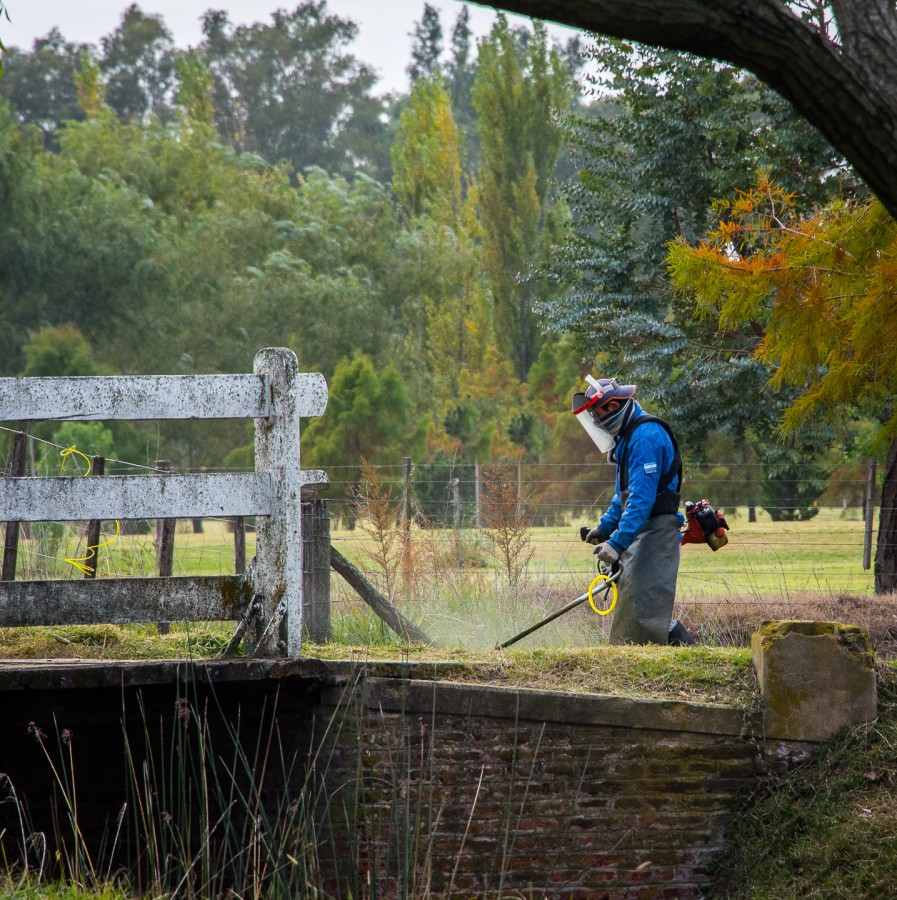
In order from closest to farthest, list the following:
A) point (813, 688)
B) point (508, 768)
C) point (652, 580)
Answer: point (508, 768) < point (813, 688) < point (652, 580)

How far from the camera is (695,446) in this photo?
15383 millimetres

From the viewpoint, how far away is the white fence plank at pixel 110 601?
527cm

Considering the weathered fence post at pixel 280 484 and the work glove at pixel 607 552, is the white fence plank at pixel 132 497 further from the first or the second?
the work glove at pixel 607 552

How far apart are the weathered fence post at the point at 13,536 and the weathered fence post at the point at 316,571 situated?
2018 millimetres

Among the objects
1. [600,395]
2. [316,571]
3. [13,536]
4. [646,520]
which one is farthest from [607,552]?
[13,536]

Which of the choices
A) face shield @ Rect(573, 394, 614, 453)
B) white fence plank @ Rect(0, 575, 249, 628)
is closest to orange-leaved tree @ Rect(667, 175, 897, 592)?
face shield @ Rect(573, 394, 614, 453)

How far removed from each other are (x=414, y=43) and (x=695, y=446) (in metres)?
52.1

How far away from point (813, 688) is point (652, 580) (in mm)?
1376

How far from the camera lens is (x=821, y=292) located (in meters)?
7.17

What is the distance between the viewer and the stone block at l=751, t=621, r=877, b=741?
5.85 m

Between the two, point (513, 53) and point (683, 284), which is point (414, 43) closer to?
point (513, 53)

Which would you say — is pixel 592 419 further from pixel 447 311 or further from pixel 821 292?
pixel 447 311

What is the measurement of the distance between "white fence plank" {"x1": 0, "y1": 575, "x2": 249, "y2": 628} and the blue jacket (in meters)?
2.36

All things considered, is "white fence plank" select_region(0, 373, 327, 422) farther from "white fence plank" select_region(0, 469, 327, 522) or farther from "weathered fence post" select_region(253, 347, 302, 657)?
"white fence plank" select_region(0, 469, 327, 522)
